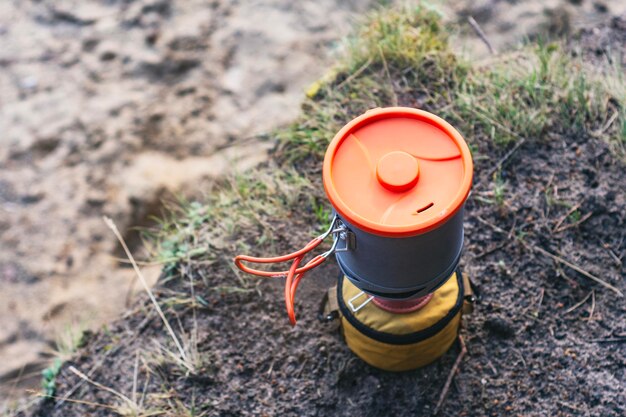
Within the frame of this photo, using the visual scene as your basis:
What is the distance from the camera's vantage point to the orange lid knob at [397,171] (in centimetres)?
153

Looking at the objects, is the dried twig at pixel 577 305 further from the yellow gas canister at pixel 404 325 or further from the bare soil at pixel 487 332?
the yellow gas canister at pixel 404 325

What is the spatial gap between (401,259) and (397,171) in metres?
0.21

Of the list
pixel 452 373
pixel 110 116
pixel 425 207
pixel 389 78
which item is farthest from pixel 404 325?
pixel 110 116

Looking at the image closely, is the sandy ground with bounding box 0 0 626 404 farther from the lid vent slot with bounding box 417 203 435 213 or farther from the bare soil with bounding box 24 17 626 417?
the lid vent slot with bounding box 417 203 435 213

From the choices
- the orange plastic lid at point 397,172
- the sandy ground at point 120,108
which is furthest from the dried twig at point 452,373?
the sandy ground at point 120,108

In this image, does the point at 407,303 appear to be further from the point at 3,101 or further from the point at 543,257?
the point at 3,101

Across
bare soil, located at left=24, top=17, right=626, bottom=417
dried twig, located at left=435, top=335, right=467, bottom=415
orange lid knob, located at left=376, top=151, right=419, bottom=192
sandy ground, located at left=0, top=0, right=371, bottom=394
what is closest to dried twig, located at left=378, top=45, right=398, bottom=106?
bare soil, located at left=24, top=17, right=626, bottom=417

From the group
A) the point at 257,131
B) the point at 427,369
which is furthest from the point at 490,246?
the point at 257,131

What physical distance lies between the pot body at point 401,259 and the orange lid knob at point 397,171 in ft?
0.38

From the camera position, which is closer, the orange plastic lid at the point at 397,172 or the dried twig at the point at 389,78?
the orange plastic lid at the point at 397,172

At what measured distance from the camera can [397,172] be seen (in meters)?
1.54

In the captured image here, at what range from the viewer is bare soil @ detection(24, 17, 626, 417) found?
2.05 m

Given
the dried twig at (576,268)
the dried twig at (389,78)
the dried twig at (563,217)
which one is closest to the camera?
the dried twig at (576,268)

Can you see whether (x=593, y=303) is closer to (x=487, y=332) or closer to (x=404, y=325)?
(x=487, y=332)
